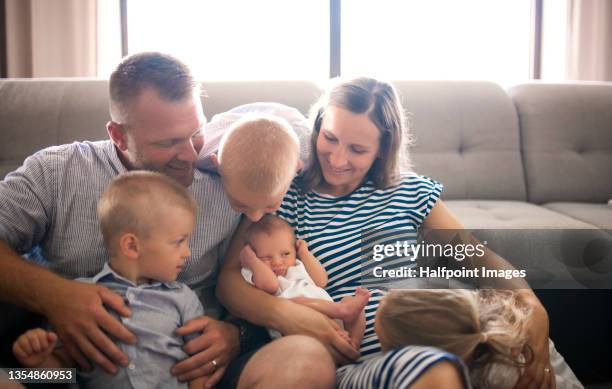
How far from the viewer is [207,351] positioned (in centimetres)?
92

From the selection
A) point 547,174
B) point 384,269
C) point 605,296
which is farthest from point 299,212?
point 547,174

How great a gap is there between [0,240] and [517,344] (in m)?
0.87

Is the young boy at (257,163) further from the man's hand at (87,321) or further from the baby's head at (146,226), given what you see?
the man's hand at (87,321)

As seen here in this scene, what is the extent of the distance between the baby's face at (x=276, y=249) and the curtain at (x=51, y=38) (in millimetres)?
2638

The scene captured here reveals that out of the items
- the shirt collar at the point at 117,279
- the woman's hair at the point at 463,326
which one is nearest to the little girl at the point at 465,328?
the woman's hair at the point at 463,326

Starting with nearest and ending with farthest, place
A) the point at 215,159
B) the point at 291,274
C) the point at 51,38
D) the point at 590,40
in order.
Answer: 1. the point at 291,274
2. the point at 215,159
3. the point at 51,38
4. the point at 590,40

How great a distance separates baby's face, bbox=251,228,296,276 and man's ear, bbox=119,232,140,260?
202 mm

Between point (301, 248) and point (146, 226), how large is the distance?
27cm

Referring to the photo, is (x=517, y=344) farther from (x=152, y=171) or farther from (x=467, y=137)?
(x=467, y=137)

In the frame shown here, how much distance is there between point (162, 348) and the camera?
90cm

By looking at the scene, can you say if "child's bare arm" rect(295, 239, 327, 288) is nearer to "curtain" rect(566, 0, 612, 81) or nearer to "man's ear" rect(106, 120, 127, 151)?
"man's ear" rect(106, 120, 127, 151)

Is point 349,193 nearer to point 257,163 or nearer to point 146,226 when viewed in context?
point 257,163

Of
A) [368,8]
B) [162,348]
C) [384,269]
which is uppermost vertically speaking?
[368,8]

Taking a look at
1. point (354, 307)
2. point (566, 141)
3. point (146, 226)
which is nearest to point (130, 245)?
point (146, 226)
